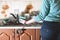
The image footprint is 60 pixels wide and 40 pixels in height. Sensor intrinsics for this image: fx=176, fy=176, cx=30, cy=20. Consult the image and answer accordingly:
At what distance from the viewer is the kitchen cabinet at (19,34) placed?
2.34m

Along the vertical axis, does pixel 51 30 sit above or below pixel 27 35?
above

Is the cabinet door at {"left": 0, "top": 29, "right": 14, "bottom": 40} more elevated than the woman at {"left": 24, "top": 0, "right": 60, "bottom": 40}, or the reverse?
the woman at {"left": 24, "top": 0, "right": 60, "bottom": 40}

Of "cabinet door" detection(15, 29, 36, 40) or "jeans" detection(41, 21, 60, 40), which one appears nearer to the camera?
"jeans" detection(41, 21, 60, 40)

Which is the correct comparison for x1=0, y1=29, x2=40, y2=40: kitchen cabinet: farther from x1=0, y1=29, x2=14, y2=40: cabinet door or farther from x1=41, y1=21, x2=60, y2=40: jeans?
x1=41, y1=21, x2=60, y2=40: jeans

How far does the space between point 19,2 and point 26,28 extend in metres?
0.44

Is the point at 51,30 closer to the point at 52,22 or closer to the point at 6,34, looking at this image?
the point at 52,22

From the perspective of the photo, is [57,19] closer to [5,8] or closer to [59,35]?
[59,35]

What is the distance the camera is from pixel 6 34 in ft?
7.75

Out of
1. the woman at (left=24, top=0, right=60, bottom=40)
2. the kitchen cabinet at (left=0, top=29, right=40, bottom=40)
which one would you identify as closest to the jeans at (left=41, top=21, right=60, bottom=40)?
the woman at (left=24, top=0, right=60, bottom=40)

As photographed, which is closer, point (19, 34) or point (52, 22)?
point (52, 22)

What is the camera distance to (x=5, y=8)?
8.38 ft

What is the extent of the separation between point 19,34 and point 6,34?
17 cm

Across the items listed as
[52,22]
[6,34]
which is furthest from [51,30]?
[6,34]

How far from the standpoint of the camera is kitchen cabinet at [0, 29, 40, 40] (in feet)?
7.69
